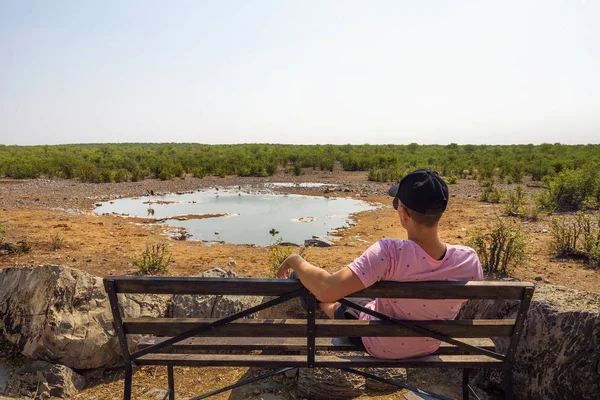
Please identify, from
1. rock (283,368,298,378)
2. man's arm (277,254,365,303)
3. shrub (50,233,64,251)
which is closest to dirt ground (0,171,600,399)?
shrub (50,233,64,251)

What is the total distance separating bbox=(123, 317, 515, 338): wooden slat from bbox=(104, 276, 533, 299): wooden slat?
246mm

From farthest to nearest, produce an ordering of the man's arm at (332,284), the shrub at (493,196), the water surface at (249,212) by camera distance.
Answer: the shrub at (493,196) → the water surface at (249,212) → the man's arm at (332,284)

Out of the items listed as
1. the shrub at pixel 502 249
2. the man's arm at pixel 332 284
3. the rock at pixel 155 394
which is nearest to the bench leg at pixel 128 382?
the rock at pixel 155 394

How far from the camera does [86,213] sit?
1311cm

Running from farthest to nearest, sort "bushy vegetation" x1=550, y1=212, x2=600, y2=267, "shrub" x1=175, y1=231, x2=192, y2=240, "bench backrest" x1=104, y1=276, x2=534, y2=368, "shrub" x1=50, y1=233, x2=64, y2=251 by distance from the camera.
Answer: "shrub" x1=175, y1=231, x2=192, y2=240 < "shrub" x1=50, y1=233, x2=64, y2=251 < "bushy vegetation" x1=550, y1=212, x2=600, y2=267 < "bench backrest" x1=104, y1=276, x2=534, y2=368

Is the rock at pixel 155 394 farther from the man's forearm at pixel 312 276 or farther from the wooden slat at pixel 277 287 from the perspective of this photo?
the man's forearm at pixel 312 276

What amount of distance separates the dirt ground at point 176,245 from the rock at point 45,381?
149 mm

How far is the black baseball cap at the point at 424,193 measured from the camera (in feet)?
6.59

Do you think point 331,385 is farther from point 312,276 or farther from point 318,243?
point 318,243

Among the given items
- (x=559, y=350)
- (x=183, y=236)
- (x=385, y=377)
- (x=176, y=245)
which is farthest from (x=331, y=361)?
(x=183, y=236)

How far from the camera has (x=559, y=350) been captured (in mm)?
2996

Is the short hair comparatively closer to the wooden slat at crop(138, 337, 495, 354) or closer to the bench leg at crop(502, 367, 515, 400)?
the wooden slat at crop(138, 337, 495, 354)

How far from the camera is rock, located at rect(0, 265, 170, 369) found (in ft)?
12.0

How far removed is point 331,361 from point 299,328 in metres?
0.35
